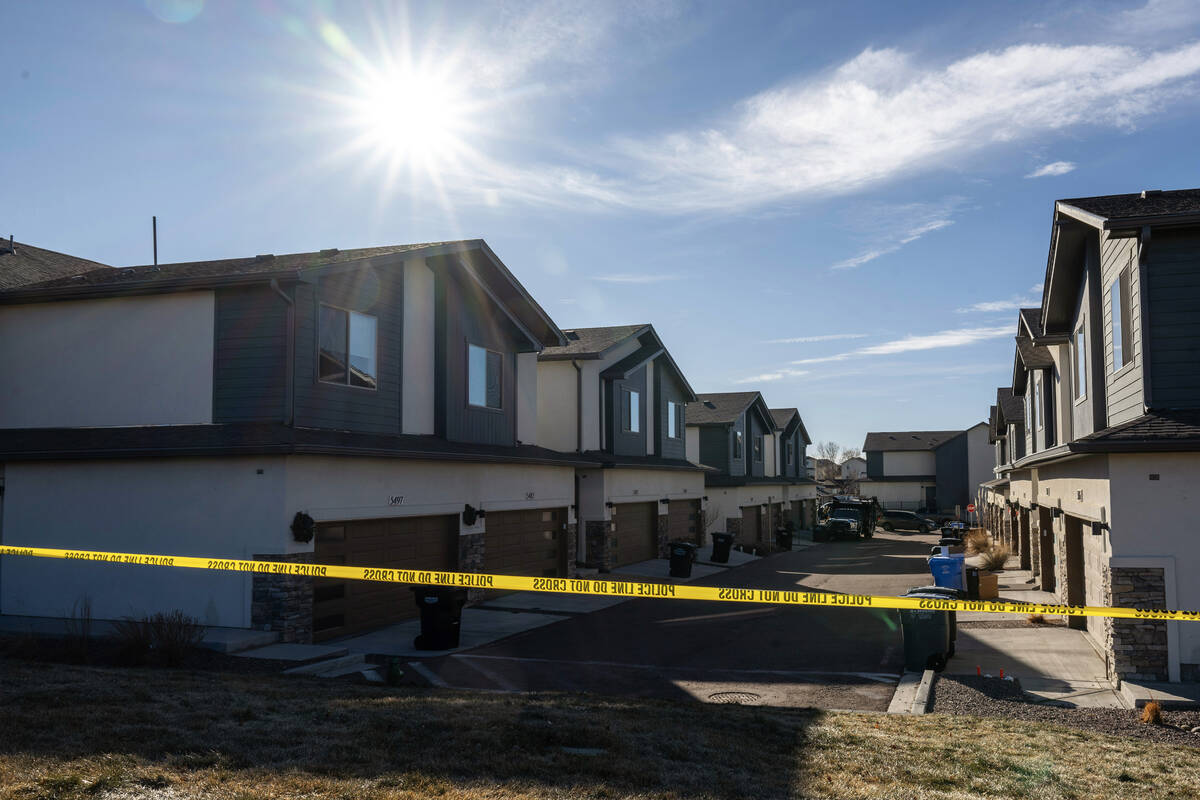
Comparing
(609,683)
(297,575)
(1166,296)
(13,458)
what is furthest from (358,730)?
(1166,296)

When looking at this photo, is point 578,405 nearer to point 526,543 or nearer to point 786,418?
point 526,543

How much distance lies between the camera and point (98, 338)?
16.6 metres

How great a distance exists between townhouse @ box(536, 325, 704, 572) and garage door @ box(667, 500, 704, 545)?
81 millimetres

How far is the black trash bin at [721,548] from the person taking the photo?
1252 inches

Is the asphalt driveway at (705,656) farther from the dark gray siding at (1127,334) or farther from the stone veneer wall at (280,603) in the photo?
the dark gray siding at (1127,334)

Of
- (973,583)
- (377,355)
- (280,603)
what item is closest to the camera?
(280,603)

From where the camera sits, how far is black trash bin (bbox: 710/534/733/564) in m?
31.8

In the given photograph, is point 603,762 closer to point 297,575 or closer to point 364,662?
point 364,662

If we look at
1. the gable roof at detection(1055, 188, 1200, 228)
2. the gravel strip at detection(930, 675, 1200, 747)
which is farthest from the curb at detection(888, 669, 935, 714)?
the gable roof at detection(1055, 188, 1200, 228)

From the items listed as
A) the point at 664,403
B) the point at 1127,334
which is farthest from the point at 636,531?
the point at 1127,334

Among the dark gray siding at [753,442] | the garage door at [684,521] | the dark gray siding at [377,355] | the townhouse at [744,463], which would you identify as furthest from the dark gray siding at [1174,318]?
the dark gray siding at [753,442]

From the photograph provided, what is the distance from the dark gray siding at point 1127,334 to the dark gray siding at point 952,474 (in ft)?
197

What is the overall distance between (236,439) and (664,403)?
2097 centimetres

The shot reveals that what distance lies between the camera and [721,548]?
105ft
